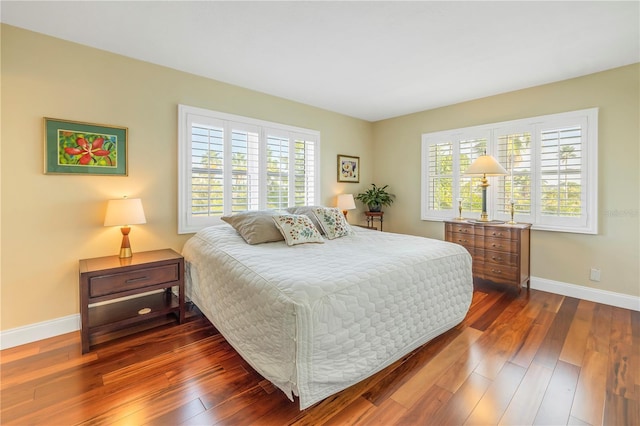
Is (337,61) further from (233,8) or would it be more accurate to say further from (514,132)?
(514,132)

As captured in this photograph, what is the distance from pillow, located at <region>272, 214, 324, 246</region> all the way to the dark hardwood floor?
1.03m

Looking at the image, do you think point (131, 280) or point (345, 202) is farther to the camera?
point (345, 202)

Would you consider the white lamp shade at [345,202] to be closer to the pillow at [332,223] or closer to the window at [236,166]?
the window at [236,166]

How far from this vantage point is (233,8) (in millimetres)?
1988

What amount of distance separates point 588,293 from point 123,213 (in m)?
4.68

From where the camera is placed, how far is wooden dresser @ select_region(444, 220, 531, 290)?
3.19 metres

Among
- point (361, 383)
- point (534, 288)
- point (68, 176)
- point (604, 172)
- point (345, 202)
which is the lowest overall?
point (361, 383)

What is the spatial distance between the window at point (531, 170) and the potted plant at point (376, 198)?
0.78 meters

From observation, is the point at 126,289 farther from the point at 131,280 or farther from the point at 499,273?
the point at 499,273

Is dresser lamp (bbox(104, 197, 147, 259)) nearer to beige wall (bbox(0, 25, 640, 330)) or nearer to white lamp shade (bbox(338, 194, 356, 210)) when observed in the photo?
beige wall (bbox(0, 25, 640, 330))

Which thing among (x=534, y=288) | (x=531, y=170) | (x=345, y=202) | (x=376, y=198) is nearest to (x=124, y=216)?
(x=345, y=202)

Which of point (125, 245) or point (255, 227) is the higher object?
point (255, 227)

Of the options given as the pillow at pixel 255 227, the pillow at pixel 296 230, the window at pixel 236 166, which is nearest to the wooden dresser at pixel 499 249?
the pillow at pixel 296 230

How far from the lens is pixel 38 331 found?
7.64 feet
